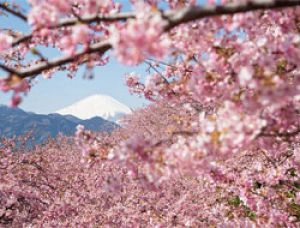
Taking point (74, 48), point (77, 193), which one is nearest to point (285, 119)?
point (74, 48)

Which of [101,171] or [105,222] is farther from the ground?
[101,171]

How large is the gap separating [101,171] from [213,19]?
16.6 m

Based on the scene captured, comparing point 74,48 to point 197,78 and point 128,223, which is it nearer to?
point 197,78

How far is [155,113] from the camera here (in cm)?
4988

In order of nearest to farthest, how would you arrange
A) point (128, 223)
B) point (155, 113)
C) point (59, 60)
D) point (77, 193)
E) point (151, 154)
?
1. point (59, 60)
2. point (151, 154)
3. point (128, 223)
4. point (77, 193)
5. point (155, 113)

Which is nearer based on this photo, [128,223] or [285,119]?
[285,119]

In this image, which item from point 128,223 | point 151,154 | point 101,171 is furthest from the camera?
point 101,171

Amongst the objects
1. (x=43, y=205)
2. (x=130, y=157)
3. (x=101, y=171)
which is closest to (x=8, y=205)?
(x=43, y=205)

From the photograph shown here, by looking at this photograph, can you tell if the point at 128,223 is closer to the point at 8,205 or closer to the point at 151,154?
the point at 8,205

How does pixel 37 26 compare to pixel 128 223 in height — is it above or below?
above

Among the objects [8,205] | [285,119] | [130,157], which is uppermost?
[285,119]

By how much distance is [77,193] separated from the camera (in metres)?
16.1

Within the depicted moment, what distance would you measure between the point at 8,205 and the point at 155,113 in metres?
36.7

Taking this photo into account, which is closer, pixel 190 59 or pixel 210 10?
pixel 210 10
